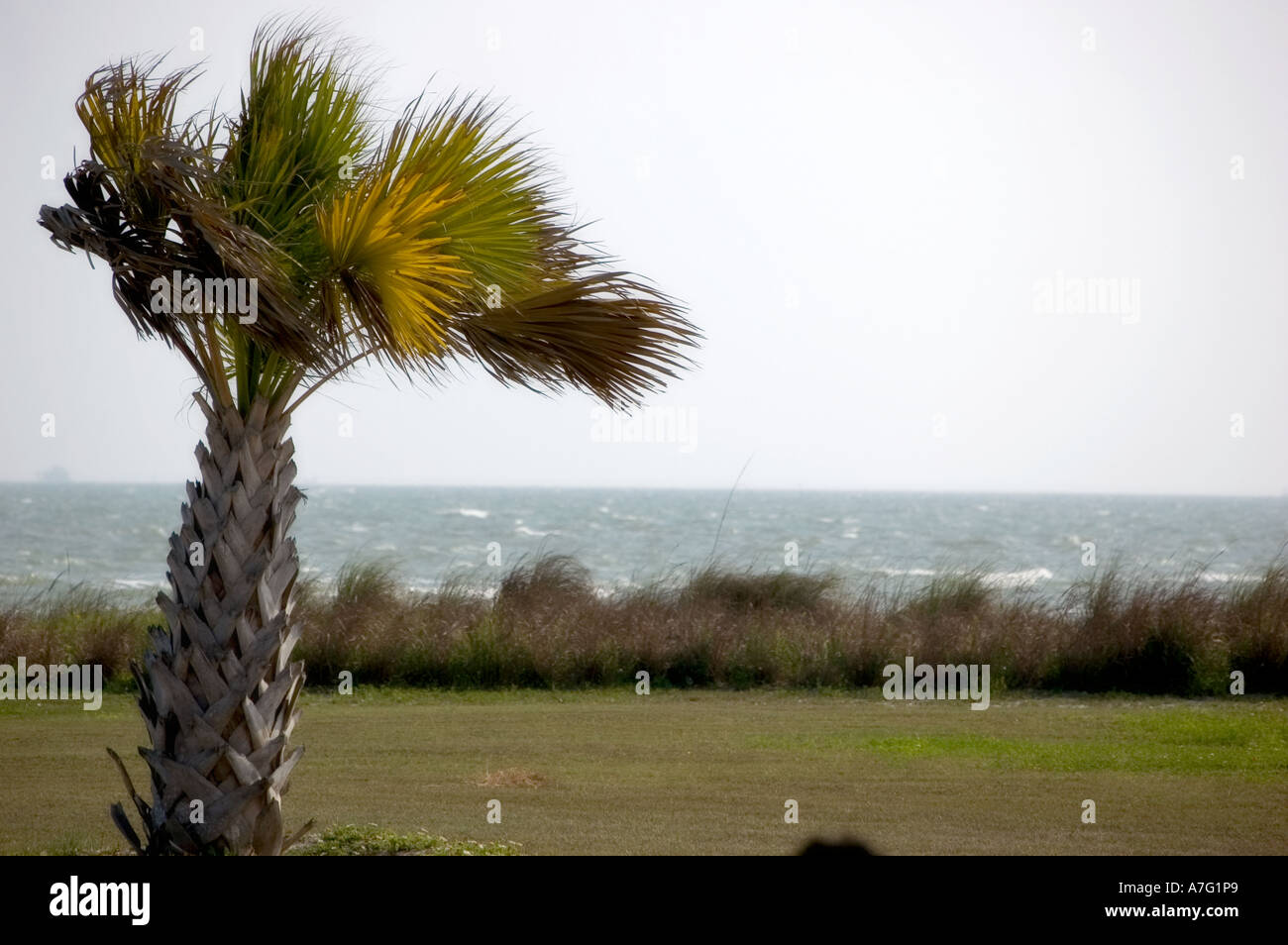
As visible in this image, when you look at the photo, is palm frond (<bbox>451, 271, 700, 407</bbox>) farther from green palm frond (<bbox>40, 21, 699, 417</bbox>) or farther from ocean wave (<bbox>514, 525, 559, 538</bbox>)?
ocean wave (<bbox>514, 525, 559, 538</bbox>)

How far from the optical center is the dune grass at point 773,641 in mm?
15172

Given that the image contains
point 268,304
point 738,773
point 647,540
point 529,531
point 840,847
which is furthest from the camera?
point 529,531

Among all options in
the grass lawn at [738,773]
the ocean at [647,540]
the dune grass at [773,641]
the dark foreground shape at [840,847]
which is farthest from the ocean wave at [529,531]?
the dark foreground shape at [840,847]

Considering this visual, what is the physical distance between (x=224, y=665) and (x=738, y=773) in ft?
17.6

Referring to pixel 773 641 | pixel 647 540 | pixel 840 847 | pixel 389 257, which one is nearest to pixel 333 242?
pixel 389 257

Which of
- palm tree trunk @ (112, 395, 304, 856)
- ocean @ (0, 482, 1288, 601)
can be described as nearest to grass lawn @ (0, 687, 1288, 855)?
palm tree trunk @ (112, 395, 304, 856)

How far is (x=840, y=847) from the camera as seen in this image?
2.62 meters

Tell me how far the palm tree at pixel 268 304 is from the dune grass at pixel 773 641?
9.40 metres

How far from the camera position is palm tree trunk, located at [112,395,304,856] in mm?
6129

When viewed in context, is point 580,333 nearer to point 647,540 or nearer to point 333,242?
point 333,242

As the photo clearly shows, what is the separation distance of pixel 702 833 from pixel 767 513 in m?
83.5

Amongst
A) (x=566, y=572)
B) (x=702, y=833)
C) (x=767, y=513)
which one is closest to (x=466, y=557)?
(x=566, y=572)

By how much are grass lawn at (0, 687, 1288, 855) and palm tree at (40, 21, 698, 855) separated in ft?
5.46

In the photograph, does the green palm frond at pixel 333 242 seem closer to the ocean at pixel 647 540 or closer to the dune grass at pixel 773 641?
the dune grass at pixel 773 641
